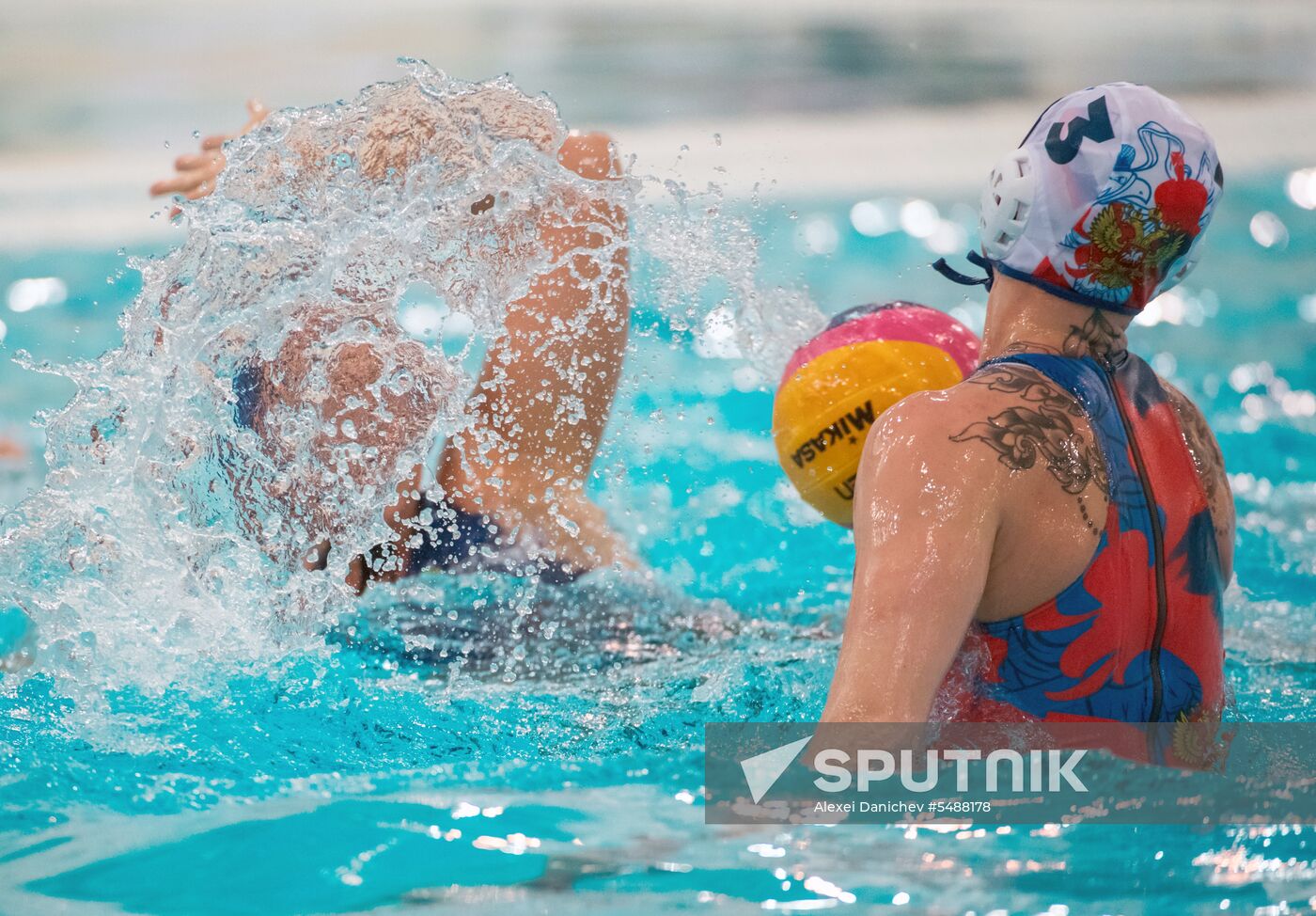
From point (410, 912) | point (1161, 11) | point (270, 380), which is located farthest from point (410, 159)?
point (1161, 11)


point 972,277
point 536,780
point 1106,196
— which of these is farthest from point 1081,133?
point 536,780

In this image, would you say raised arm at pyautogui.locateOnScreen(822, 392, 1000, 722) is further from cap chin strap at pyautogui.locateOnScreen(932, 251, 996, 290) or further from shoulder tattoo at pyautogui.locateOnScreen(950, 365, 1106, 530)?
cap chin strap at pyautogui.locateOnScreen(932, 251, 996, 290)

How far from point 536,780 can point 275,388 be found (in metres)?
0.93

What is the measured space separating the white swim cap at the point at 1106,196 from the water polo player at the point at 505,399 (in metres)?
1.03

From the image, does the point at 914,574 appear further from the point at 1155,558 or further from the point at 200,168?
the point at 200,168

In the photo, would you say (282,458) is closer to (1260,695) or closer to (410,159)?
(410,159)

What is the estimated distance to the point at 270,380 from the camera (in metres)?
2.53

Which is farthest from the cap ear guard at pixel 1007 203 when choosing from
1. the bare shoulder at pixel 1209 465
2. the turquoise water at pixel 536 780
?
the turquoise water at pixel 536 780

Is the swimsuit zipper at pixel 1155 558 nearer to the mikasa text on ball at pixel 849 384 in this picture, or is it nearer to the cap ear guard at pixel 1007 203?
the cap ear guard at pixel 1007 203

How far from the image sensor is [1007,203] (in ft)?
6.01

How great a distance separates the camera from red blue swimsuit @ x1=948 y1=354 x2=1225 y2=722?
1731 millimetres

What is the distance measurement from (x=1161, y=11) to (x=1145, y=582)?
8.46m

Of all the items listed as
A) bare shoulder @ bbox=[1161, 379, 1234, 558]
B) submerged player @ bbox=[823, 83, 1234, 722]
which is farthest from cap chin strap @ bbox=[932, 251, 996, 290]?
bare shoulder @ bbox=[1161, 379, 1234, 558]

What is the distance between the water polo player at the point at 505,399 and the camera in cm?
253
